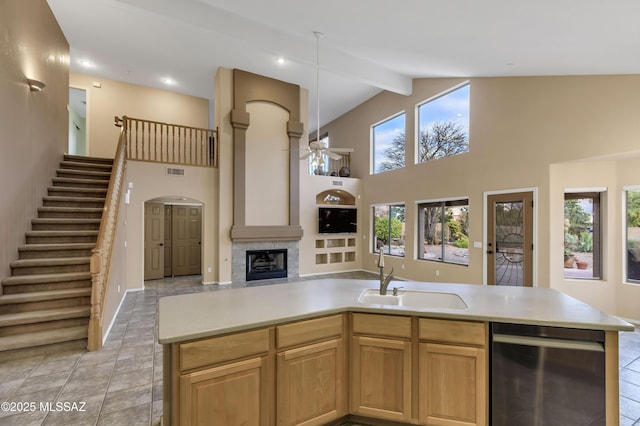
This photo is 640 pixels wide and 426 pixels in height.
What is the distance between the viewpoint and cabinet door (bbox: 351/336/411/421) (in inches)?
77.0

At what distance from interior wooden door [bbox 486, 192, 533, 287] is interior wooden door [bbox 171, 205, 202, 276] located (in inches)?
290

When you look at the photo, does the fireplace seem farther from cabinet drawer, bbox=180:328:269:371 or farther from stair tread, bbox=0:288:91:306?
cabinet drawer, bbox=180:328:269:371

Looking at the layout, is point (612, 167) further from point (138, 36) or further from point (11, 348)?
point (138, 36)

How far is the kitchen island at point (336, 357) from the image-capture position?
5.34ft

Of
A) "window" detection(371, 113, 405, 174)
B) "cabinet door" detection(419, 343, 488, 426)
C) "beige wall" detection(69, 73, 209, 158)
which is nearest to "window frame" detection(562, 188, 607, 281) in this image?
"window" detection(371, 113, 405, 174)

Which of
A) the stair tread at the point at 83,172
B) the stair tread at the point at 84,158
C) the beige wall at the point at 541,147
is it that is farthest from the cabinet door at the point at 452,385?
the stair tread at the point at 84,158

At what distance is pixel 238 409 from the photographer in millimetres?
1710

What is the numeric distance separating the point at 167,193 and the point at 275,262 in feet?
10.5

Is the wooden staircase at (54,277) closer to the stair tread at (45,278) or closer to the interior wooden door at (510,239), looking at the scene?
the stair tread at (45,278)

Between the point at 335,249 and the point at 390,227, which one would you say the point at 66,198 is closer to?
the point at 335,249

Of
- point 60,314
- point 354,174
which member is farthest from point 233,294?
point 354,174

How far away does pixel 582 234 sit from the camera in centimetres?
475

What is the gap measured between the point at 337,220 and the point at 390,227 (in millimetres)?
1567

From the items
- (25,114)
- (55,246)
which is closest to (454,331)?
(55,246)
